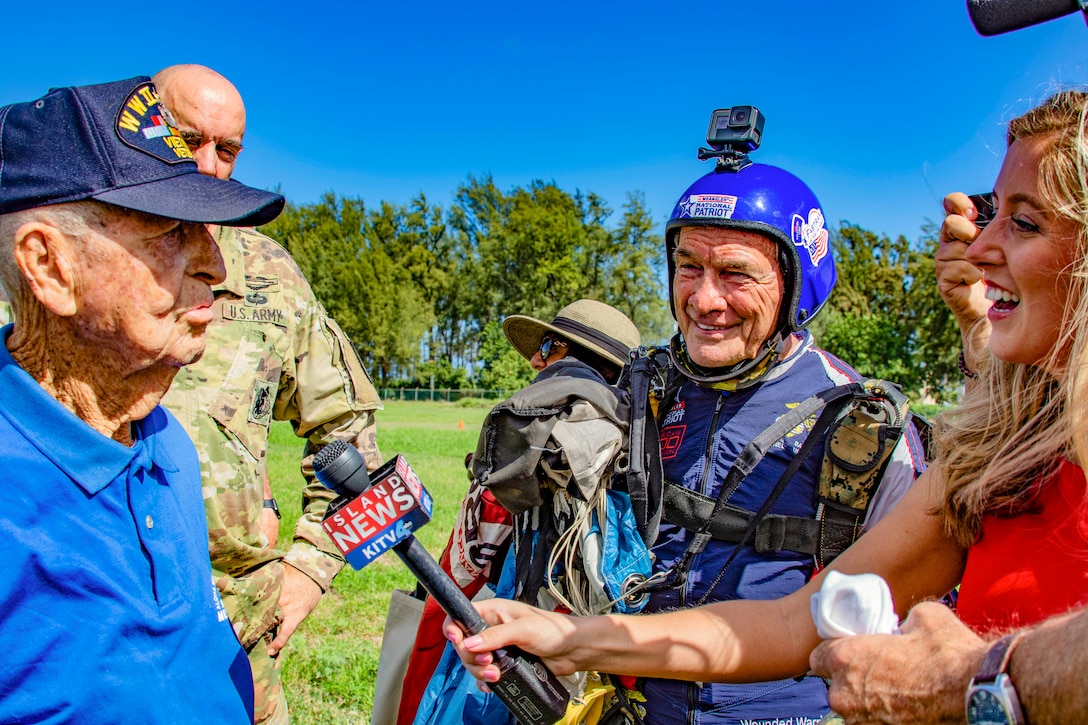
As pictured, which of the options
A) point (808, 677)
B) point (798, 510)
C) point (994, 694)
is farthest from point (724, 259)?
point (994, 694)

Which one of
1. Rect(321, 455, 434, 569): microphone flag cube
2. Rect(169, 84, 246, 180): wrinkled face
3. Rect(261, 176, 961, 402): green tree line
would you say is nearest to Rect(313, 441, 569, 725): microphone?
Rect(321, 455, 434, 569): microphone flag cube

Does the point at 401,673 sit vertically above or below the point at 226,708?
below

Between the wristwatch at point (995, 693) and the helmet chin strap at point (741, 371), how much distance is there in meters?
1.66

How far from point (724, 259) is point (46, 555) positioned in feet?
7.69

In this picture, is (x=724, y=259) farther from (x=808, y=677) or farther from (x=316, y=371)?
(x=316, y=371)

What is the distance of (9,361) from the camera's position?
167 centimetres

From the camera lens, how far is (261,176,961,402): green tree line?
186 feet

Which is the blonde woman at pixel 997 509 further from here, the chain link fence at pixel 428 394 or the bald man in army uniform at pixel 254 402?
the chain link fence at pixel 428 394

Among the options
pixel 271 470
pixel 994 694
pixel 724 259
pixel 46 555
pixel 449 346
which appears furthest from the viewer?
pixel 449 346

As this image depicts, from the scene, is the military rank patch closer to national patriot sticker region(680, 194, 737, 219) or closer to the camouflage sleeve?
the camouflage sleeve

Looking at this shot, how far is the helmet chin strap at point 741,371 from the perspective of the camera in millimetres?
2771

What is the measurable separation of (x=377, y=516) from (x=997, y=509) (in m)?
1.54

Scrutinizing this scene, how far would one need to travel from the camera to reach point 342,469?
68.1 inches

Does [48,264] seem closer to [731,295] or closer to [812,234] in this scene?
[731,295]
